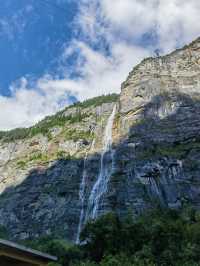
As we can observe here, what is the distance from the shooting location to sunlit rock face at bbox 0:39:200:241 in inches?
1961

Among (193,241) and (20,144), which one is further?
(20,144)

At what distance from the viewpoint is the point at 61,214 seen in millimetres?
51594

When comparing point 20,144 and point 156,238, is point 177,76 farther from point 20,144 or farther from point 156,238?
point 156,238

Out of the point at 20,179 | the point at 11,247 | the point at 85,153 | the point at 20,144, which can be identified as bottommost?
the point at 11,247

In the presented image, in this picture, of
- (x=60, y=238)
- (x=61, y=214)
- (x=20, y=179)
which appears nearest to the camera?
(x=60, y=238)

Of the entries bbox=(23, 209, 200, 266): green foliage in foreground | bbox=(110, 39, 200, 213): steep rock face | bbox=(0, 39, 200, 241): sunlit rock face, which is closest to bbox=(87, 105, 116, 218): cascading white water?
bbox=(0, 39, 200, 241): sunlit rock face

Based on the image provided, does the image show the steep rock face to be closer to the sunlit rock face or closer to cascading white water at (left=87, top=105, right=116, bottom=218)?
the sunlit rock face

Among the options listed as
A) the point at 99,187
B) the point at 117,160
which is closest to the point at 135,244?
the point at 99,187

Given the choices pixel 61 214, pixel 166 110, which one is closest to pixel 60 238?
pixel 61 214

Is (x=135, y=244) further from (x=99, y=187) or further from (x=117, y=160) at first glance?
(x=117, y=160)

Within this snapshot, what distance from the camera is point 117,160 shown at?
185 ft

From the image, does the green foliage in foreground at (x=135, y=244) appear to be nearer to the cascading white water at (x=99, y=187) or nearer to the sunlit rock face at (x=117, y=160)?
the sunlit rock face at (x=117, y=160)

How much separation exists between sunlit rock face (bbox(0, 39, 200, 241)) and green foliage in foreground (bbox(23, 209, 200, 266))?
1288cm

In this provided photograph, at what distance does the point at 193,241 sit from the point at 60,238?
19.2m
